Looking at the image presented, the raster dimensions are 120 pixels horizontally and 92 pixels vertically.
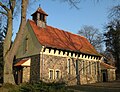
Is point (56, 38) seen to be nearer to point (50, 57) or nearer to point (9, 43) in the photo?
point (50, 57)

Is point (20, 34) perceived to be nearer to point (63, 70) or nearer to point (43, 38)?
point (43, 38)

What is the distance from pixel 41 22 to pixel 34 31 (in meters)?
2.89

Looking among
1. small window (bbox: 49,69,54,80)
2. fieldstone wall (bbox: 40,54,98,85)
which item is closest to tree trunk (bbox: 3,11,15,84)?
fieldstone wall (bbox: 40,54,98,85)

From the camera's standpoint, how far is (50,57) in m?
26.7

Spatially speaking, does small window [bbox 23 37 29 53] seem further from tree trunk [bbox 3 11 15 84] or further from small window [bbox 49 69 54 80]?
tree trunk [bbox 3 11 15 84]

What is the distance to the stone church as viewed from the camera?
25984 millimetres

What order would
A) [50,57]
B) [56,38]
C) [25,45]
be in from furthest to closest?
[56,38] < [25,45] < [50,57]

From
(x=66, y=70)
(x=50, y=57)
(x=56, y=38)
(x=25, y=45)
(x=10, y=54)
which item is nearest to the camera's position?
(x=10, y=54)

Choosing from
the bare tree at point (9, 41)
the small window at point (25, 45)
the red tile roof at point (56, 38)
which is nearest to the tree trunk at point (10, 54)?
the bare tree at point (9, 41)

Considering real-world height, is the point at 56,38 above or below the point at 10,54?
above

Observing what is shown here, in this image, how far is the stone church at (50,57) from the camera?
26.0 metres

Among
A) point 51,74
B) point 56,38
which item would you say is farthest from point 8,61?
point 56,38

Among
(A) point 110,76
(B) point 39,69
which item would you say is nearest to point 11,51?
(B) point 39,69

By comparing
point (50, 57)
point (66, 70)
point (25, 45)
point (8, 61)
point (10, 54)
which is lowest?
point (66, 70)
